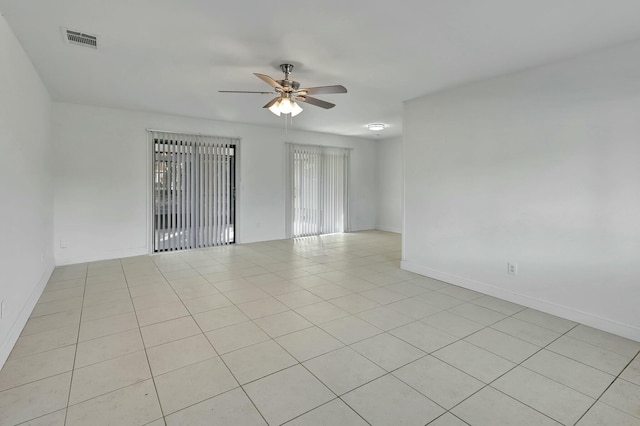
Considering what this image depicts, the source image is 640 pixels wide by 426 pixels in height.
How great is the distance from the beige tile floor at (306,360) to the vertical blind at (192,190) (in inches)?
79.6

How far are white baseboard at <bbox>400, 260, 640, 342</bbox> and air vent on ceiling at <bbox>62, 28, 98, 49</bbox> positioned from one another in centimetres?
457

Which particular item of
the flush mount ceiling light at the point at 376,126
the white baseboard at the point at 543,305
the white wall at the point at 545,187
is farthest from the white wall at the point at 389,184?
the white baseboard at the point at 543,305

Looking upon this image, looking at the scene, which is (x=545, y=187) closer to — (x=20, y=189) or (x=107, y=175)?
(x=20, y=189)

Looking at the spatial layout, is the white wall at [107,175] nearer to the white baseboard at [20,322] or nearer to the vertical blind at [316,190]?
the vertical blind at [316,190]

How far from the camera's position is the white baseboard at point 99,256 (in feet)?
16.1

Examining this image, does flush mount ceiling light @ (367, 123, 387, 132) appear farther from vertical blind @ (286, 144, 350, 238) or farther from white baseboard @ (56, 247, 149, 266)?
white baseboard @ (56, 247, 149, 266)

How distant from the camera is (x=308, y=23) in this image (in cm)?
252

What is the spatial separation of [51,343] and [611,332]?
474 cm

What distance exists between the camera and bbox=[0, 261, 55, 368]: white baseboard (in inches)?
88.1

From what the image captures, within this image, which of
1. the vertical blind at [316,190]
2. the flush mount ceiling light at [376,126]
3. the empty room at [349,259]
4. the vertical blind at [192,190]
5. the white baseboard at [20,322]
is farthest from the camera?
the vertical blind at [316,190]

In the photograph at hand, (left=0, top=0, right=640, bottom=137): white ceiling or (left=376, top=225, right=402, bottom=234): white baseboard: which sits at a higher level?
(left=0, top=0, right=640, bottom=137): white ceiling

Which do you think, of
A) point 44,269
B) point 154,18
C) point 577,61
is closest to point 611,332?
point 577,61

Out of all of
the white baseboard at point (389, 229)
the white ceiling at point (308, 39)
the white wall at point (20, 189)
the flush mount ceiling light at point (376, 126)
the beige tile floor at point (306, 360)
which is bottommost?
the beige tile floor at point (306, 360)

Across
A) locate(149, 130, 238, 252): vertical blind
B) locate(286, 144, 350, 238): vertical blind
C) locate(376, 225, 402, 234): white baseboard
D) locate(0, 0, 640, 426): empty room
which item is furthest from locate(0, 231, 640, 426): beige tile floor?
locate(376, 225, 402, 234): white baseboard
